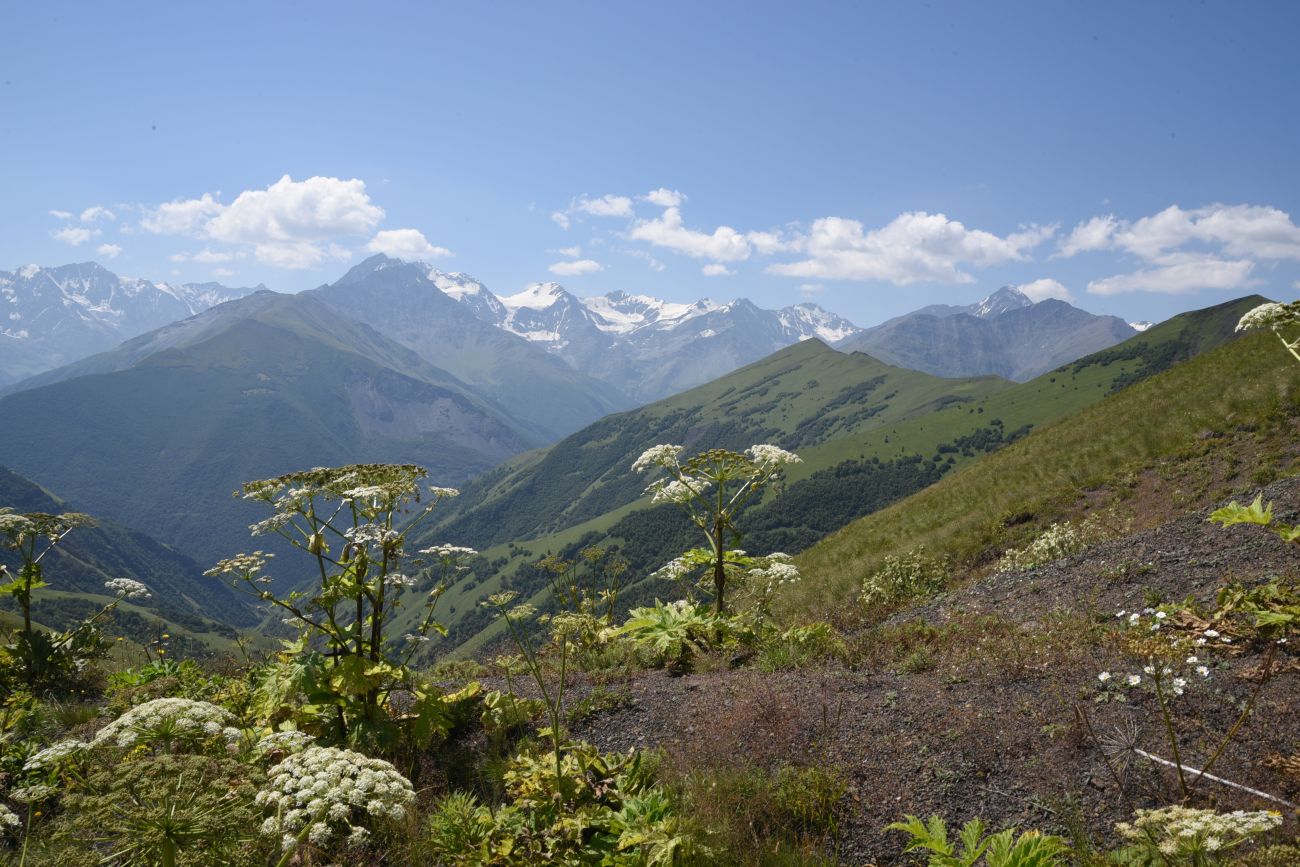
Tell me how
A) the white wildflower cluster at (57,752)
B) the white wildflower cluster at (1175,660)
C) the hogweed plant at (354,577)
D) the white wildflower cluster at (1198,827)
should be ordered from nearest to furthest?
the white wildflower cluster at (1198,827) → the white wildflower cluster at (57,752) → the white wildflower cluster at (1175,660) → the hogweed plant at (354,577)

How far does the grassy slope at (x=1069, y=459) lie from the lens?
2378 cm

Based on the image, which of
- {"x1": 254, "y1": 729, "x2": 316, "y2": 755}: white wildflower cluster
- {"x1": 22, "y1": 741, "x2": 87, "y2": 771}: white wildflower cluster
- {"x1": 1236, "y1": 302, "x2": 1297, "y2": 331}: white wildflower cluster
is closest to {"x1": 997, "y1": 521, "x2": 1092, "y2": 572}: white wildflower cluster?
{"x1": 1236, "y1": 302, "x2": 1297, "y2": 331}: white wildflower cluster

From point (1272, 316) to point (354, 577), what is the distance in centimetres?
1178

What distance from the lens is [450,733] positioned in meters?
8.62

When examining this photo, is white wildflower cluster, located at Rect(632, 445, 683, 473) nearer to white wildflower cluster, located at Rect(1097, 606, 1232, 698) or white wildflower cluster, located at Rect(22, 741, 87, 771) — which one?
white wildflower cluster, located at Rect(1097, 606, 1232, 698)

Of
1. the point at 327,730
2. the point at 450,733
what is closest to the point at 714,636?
the point at 450,733

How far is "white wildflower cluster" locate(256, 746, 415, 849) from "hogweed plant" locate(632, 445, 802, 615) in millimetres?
7088

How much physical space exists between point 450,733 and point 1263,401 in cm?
2995

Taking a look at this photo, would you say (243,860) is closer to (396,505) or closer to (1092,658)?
(396,505)

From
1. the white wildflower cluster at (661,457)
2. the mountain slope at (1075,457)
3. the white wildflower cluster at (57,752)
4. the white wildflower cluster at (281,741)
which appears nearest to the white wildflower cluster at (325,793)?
the white wildflower cluster at (281,741)

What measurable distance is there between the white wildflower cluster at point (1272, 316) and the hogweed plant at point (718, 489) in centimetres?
645

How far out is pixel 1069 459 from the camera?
28.8 metres

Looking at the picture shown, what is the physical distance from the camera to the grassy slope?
78.0 feet

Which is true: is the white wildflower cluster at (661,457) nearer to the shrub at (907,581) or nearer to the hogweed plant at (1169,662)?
the hogweed plant at (1169,662)
